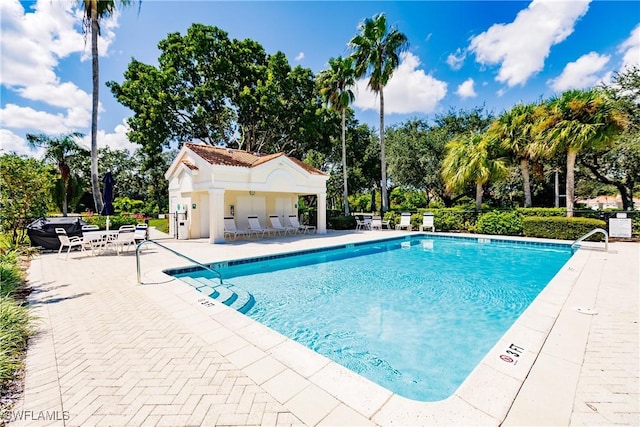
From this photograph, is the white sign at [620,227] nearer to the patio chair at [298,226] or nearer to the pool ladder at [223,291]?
the patio chair at [298,226]

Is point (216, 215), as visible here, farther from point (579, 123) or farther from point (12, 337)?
point (579, 123)

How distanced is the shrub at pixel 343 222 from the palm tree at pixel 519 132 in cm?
1091

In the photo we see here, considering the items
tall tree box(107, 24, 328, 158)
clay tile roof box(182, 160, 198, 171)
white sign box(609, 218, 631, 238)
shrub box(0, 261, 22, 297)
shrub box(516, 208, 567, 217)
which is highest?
tall tree box(107, 24, 328, 158)

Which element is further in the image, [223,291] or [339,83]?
[339,83]

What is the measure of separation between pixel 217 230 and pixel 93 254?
199 inches

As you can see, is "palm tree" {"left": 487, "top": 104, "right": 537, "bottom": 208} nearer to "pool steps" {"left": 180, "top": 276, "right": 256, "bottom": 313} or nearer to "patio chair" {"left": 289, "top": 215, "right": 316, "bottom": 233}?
"patio chair" {"left": 289, "top": 215, "right": 316, "bottom": 233}

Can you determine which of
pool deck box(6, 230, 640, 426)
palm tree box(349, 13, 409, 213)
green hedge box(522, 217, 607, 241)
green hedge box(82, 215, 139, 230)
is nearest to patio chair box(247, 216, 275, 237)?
green hedge box(82, 215, 139, 230)

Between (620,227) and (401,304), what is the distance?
13659 millimetres

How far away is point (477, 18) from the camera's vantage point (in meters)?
15.5

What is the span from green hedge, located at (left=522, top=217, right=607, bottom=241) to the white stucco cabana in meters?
11.9

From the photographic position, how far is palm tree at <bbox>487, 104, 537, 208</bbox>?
16.8 metres

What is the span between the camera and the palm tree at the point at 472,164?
1750cm

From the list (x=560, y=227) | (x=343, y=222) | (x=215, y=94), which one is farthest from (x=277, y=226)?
(x=560, y=227)

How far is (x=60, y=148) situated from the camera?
27.7 meters
